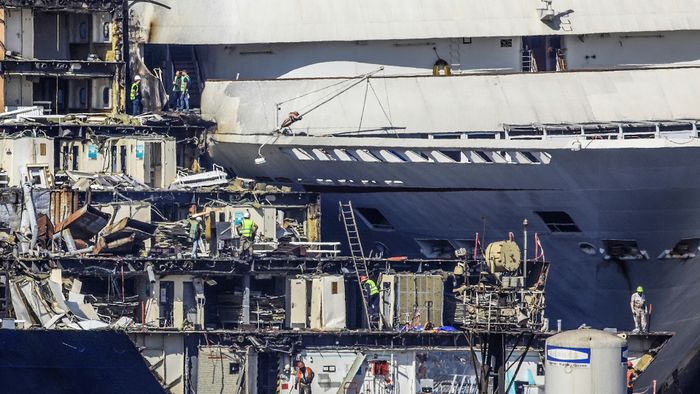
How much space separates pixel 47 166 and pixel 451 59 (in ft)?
37.5

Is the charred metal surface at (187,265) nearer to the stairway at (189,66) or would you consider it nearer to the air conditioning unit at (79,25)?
the stairway at (189,66)

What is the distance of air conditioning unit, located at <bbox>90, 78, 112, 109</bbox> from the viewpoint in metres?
61.9

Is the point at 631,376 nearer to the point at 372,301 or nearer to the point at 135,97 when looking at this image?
the point at 372,301

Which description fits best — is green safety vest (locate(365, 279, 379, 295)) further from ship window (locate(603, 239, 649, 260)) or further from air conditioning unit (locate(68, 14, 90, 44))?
air conditioning unit (locate(68, 14, 90, 44))

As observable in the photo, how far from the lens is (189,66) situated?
6341 centimetres

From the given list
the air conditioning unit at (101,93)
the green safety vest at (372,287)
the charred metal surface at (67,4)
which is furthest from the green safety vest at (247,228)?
the charred metal surface at (67,4)

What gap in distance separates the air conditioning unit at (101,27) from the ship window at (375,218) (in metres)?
10.0

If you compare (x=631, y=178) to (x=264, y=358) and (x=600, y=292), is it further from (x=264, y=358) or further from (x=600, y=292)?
(x=264, y=358)

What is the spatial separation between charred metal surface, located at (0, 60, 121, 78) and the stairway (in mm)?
2685

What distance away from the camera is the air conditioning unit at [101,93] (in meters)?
61.9

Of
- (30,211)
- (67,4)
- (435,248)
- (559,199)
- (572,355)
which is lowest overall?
(572,355)

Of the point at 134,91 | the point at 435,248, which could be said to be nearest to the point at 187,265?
the point at 435,248

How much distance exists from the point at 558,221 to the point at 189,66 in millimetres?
14280

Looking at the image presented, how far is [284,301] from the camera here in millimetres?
52812
